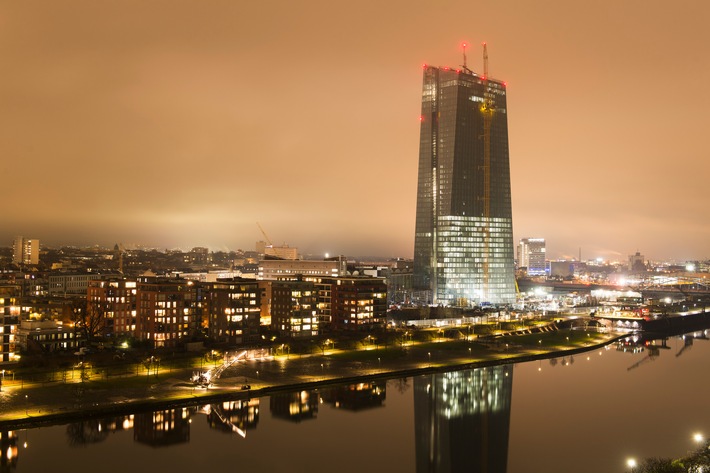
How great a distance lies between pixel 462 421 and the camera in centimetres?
2861

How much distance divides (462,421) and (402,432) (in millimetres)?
3011

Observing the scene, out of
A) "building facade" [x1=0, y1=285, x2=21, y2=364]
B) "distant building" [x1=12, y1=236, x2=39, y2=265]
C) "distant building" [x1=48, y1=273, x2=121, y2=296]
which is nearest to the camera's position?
"building facade" [x1=0, y1=285, x2=21, y2=364]

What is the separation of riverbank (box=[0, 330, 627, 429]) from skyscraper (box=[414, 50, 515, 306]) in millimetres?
21271

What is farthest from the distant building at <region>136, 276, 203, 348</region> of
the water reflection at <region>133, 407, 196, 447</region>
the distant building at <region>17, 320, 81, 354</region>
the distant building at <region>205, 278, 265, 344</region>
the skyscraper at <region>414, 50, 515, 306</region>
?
the skyscraper at <region>414, 50, 515, 306</region>

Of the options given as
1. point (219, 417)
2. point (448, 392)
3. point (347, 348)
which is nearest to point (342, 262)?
point (347, 348)

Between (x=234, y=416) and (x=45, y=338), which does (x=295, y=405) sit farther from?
(x=45, y=338)

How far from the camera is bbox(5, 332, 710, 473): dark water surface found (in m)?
22.9

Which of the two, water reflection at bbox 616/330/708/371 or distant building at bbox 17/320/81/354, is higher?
distant building at bbox 17/320/81/354

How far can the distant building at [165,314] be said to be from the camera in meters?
41.2

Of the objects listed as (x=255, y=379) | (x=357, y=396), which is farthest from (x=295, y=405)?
(x=255, y=379)

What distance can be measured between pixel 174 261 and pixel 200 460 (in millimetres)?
134059

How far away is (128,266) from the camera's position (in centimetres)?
12794

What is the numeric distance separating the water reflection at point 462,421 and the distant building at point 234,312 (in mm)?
13437

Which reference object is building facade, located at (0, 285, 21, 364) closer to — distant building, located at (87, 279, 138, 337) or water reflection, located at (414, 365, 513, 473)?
distant building, located at (87, 279, 138, 337)
